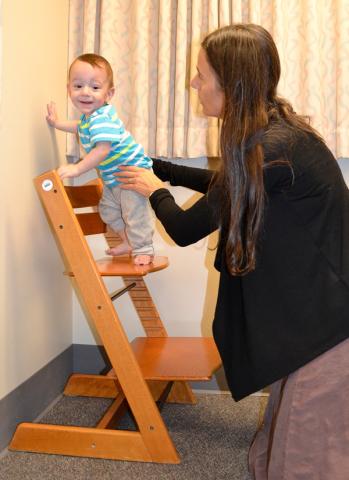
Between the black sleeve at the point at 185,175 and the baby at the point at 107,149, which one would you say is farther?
the black sleeve at the point at 185,175

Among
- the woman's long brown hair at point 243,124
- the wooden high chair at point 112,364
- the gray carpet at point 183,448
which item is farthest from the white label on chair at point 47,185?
the gray carpet at point 183,448

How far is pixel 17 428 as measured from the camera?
1.52 metres

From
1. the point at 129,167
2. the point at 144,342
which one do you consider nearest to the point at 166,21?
the point at 129,167

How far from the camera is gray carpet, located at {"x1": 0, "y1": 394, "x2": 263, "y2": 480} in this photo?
1.40 metres

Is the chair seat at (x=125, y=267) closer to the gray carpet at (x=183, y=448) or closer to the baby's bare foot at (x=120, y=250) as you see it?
the baby's bare foot at (x=120, y=250)

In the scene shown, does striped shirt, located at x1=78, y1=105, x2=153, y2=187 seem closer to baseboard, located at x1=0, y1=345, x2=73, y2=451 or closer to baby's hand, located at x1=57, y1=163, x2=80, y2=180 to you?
baby's hand, located at x1=57, y1=163, x2=80, y2=180

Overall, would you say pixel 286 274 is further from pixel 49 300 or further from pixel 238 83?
pixel 49 300

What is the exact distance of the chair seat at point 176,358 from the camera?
1.43 meters

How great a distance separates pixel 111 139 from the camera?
4.79 ft

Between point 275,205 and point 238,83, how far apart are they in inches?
11.2

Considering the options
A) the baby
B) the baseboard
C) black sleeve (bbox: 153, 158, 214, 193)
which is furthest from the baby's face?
the baseboard

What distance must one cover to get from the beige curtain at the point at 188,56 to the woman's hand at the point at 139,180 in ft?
1.30

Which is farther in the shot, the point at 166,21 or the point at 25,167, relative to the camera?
the point at 166,21

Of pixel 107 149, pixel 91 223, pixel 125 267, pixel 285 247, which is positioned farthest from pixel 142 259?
pixel 285 247
